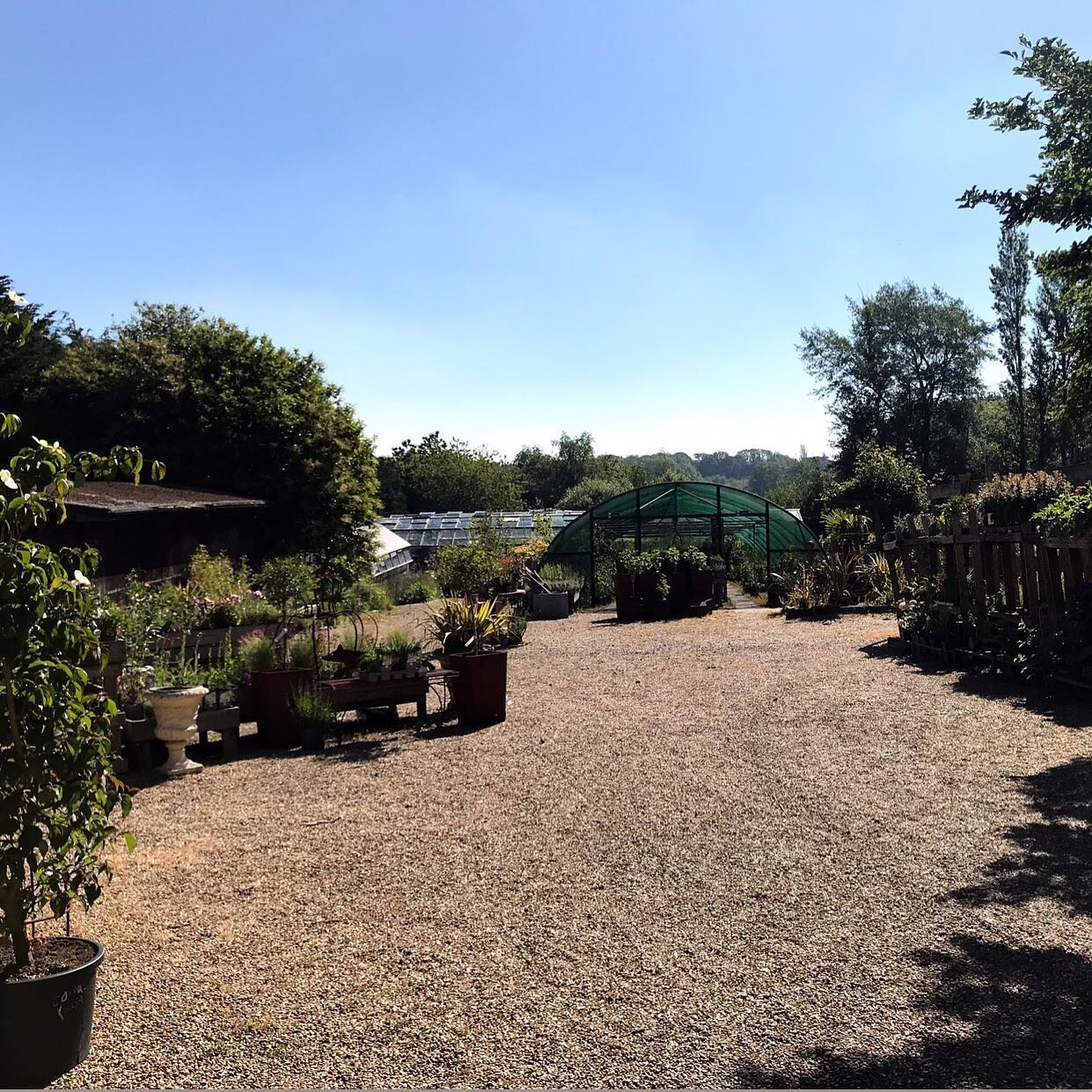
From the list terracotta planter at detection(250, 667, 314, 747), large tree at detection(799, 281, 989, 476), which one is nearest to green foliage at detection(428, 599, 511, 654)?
terracotta planter at detection(250, 667, 314, 747)

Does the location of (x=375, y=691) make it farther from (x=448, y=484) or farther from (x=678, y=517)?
(x=448, y=484)

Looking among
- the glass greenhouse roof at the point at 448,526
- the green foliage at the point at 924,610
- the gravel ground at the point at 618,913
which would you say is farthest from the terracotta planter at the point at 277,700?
the glass greenhouse roof at the point at 448,526

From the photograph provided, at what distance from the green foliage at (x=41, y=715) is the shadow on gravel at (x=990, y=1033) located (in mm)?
2200

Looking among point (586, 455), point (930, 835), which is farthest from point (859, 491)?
point (586, 455)

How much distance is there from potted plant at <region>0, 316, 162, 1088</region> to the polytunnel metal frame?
60.4ft

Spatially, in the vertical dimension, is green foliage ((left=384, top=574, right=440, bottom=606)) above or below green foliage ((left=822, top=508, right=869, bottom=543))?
below

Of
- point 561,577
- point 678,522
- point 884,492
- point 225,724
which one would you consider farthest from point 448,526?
point 225,724

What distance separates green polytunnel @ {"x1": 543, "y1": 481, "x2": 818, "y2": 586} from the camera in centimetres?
2216

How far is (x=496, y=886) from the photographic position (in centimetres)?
460

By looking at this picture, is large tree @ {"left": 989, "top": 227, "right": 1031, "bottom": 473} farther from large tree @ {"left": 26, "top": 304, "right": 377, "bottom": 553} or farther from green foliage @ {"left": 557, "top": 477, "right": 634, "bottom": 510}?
large tree @ {"left": 26, "top": 304, "right": 377, "bottom": 553}

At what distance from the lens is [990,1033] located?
309cm

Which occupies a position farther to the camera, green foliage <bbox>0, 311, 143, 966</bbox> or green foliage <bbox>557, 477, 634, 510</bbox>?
green foliage <bbox>557, 477, 634, 510</bbox>

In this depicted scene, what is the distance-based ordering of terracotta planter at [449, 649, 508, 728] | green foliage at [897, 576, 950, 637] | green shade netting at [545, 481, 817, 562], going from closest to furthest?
terracotta planter at [449, 649, 508, 728]
green foliage at [897, 576, 950, 637]
green shade netting at [545, 481, 817, 562]

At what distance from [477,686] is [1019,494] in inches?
235
